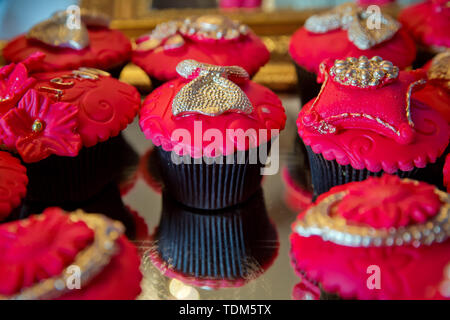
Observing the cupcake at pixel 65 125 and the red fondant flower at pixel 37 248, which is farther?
the cupcake at pixel 65 125

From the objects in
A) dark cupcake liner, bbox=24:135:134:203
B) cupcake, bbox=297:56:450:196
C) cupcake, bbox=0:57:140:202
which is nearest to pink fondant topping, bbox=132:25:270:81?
cupcake, bbox=0:57:140:202

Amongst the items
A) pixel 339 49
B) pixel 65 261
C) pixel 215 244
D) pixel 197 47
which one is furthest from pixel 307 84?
pixel 65 261

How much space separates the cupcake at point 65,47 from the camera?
1.90 meters

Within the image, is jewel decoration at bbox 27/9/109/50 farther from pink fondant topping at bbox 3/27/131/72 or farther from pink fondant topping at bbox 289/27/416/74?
pink fondant topping at bbox 289/27/416/74

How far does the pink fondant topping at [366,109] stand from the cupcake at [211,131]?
0.55 feet

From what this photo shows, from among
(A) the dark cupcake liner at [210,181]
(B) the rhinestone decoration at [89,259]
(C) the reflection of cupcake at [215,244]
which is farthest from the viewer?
(A) the dark cupcake liner at [210,181]

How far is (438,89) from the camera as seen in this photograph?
1711mm

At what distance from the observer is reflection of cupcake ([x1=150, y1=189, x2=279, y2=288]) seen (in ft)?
4.80

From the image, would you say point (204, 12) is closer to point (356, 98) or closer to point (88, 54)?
point (88, 54)

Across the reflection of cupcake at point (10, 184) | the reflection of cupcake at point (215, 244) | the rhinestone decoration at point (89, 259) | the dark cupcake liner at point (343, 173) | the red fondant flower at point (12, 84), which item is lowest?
the reflection of cupcake at point (215, 244)

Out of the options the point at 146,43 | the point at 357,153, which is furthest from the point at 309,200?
the point at 146,43

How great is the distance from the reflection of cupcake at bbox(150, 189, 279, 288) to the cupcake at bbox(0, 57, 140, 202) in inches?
10.9

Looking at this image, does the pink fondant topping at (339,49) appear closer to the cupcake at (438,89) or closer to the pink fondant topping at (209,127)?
the cupcake at (438,89)

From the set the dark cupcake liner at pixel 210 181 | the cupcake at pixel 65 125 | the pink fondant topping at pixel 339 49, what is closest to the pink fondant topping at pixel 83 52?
the cupcake at pixel 65 125
